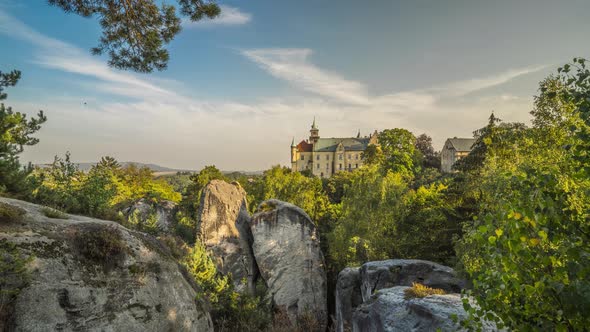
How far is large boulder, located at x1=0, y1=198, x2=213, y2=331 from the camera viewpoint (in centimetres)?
517

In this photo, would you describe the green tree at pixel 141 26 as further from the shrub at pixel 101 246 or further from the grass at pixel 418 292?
the grass at pixel 418 292

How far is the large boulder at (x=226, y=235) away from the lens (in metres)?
19.1

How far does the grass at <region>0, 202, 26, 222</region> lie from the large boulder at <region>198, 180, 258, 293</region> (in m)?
12.8

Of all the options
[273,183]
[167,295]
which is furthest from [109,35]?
[273,183]

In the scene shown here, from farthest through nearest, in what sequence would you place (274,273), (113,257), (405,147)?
(405,147), (274,273), (113,257)

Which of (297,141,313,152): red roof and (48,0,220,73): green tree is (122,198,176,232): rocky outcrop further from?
(297,141,313,152): red roof

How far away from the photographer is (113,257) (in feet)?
22.6

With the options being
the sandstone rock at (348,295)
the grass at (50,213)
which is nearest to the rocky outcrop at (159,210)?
the sandstone rock at (348,295)

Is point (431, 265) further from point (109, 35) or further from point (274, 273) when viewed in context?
point (109, 35)

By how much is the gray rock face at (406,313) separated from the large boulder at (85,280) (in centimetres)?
460

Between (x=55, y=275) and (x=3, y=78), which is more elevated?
(x=3, y=78)

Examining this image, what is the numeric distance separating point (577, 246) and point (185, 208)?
29.4 m

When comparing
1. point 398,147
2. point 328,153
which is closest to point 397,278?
point 398,147

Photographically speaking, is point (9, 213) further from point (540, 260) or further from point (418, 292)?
point (418, 292)
